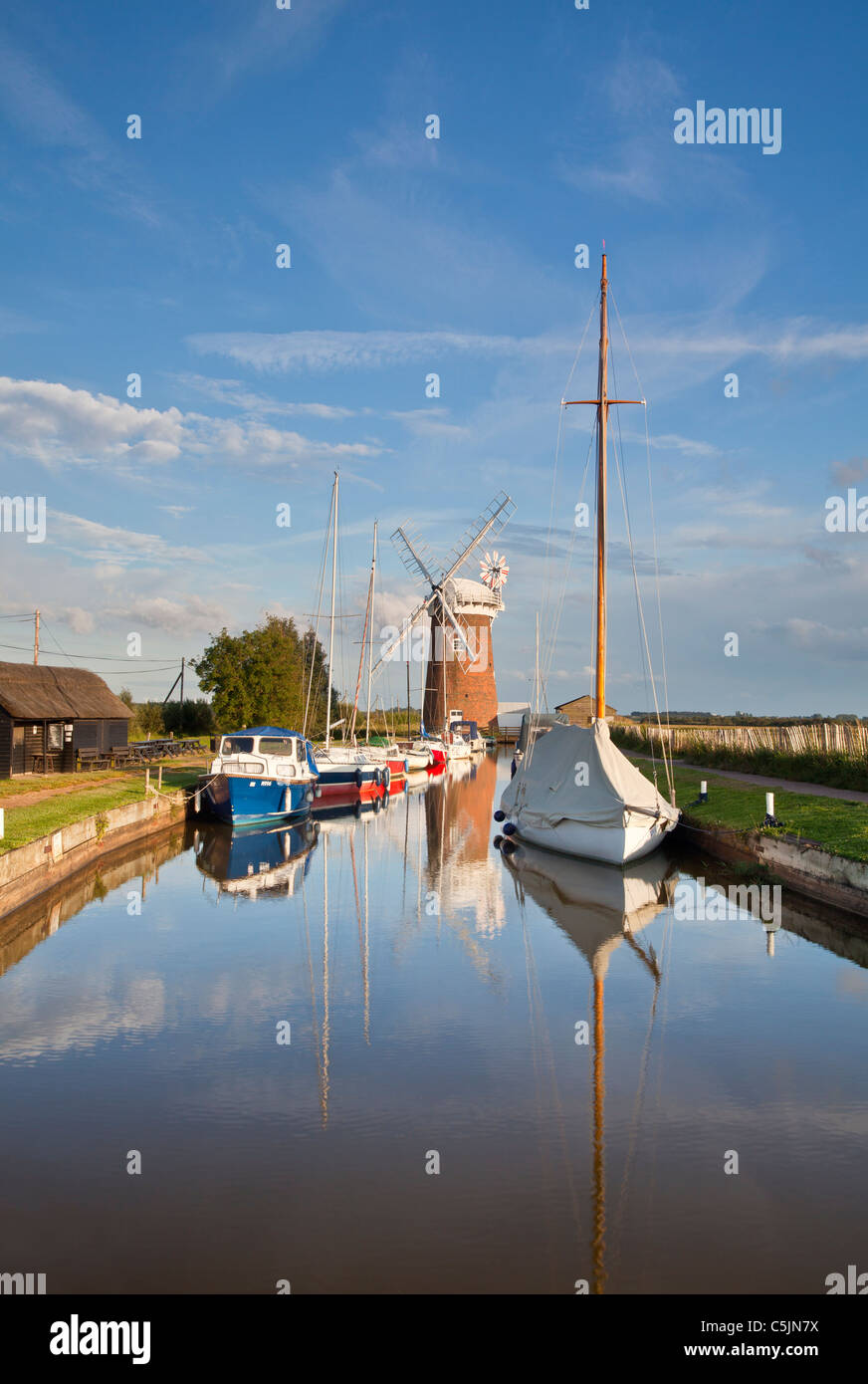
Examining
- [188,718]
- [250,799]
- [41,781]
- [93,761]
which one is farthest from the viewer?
[188,718]

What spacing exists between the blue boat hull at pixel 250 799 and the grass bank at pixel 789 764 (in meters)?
15.6

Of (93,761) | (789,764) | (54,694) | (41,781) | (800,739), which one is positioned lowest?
(41,781)

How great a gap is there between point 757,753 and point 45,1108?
96.5ft

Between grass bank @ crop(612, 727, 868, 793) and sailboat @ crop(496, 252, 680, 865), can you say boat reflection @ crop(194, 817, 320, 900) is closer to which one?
sailboat @ crop(496, 252, 680, 865)

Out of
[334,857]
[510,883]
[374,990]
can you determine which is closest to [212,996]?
[374,990]

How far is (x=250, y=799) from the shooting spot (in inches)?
1106

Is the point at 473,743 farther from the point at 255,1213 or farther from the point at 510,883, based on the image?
the point at 255,1213

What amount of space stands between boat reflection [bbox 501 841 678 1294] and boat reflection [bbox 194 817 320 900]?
16.6 ft

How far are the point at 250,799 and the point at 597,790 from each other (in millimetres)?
11441

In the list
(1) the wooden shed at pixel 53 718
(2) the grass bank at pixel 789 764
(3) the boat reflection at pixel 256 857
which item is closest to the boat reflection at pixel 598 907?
(3) the boat reflection at pixel 256 857

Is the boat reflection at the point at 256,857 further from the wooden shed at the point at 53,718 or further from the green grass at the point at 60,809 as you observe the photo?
the wooden shed at the point at 53,718

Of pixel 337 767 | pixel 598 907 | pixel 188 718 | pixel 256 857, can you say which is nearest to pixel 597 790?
pixel 598 907

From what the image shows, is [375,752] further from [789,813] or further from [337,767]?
[789,813]

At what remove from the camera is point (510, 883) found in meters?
20.6
